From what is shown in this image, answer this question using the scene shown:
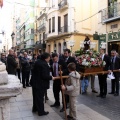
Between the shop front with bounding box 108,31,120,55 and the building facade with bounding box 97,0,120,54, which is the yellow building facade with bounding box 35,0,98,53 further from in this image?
the shop front with bounding box 108,31,120,55

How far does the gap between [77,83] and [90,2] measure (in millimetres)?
25167

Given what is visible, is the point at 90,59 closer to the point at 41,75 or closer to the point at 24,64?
the point at 41,75

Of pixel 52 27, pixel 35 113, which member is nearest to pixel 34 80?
pixel 35 113

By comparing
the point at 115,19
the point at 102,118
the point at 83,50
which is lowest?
the point at 102,118

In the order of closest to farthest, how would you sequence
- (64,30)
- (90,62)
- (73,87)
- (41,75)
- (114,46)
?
(73,87) → (41,75) → (90,62) → (114,46) → (64,30)

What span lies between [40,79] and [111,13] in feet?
50.1

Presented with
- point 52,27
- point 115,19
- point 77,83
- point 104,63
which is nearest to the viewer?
point 77,83

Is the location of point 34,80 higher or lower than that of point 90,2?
lower

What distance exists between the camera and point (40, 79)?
5.68 meters

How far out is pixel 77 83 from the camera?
5219mm

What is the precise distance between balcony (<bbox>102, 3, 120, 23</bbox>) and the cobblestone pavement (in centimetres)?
1181

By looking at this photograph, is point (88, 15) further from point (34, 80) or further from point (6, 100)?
point (6, 100)

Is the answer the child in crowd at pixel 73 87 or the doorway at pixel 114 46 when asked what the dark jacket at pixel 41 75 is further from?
the doorway at pixel 114 46

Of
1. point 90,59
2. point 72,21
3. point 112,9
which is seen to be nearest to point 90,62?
point 90,59
